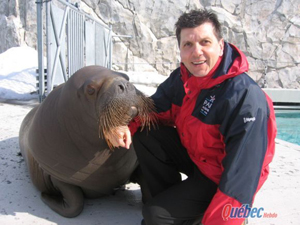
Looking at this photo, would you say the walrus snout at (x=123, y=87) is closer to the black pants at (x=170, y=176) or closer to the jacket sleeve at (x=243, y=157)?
the black pants at (x=170, y=176)

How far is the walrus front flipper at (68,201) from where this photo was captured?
208cm

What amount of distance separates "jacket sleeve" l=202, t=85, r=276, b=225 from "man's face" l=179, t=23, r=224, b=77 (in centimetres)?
26

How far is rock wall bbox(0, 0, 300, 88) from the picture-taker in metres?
16.1

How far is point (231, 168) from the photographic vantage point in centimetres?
146

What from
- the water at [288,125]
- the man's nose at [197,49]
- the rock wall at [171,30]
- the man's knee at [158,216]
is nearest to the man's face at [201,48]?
the man's nose at [197,49]

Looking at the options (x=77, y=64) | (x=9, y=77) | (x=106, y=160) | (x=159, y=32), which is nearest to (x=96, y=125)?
(x=106, y=160)

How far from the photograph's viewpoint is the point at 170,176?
6.42 ft

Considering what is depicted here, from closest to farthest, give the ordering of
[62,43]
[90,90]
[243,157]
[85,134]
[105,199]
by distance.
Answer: [243,157] → [90,90] → [85,134] → [105,199] → [62,43]

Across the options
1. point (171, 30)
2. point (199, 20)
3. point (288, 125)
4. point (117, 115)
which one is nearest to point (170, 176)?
point (117, 115)

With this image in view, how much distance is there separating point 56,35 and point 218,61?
5400 mm

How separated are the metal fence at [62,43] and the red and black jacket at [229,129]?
15.9 feet

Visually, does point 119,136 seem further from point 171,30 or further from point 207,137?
point 171,30

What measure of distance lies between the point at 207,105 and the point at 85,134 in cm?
80

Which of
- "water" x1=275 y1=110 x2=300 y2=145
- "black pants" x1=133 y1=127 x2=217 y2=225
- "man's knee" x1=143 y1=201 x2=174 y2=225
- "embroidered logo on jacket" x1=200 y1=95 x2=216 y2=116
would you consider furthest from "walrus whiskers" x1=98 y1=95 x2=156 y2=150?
"water" x1=275 y1=110 x2=300 y2=145
